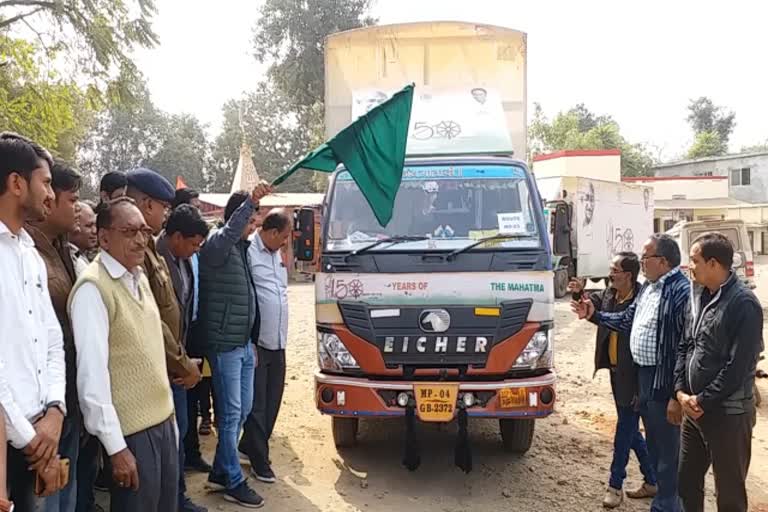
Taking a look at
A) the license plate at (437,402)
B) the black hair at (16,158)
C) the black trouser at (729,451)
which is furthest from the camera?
the license plate at (437,402)

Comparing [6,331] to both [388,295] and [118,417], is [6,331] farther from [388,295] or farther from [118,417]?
[388,295]

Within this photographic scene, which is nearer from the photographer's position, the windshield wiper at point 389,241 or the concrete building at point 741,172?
the windshield wiper at point 389,241

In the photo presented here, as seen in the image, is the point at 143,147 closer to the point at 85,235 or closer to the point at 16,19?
the point at 16,19

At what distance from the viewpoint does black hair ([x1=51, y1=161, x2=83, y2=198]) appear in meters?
2.86

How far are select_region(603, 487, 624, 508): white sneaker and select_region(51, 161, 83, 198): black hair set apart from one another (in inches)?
148

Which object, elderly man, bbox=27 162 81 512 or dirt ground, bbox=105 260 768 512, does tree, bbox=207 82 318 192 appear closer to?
dirt ground, bbox=105 260 768 512

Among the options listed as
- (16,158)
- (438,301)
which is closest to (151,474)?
(16,158)

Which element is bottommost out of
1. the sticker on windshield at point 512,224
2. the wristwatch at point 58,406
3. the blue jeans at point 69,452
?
the blue jeans at point 69,452

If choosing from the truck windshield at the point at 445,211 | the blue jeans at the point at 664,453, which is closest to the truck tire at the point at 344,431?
the truck windshield at the point at 445,211

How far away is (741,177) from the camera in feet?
128

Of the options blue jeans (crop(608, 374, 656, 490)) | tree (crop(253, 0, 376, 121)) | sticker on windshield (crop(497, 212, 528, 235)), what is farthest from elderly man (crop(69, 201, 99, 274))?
tree (crop(253, 0, 376, 121))

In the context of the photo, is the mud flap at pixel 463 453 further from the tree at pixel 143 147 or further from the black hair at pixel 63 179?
the tree at pixel 143 147

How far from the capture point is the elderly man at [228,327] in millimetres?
4027

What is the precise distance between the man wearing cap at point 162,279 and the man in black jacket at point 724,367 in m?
2.61
